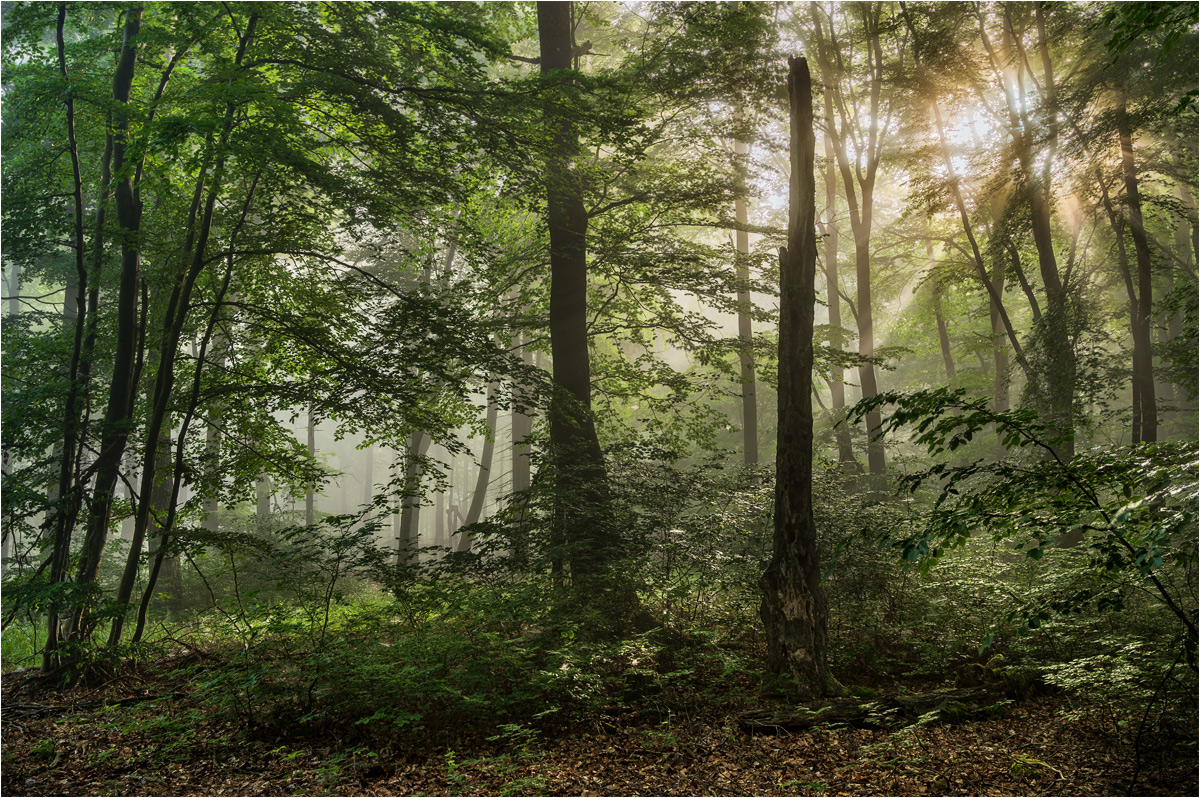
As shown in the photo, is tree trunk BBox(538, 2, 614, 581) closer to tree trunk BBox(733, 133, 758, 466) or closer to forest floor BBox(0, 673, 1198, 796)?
forest floor BBox(0, 673, 1198, 796)

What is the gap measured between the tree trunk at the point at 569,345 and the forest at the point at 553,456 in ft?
0.22

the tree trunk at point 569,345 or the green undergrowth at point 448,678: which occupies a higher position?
the tree trunk at point 569,345

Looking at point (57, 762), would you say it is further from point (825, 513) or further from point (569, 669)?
point (825, 513)

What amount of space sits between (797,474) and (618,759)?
294 cm

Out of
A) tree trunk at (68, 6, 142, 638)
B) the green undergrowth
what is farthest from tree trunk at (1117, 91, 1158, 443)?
tree trunk at (68, 6, 142, 638)

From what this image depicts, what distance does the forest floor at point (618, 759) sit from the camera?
4.17 metres

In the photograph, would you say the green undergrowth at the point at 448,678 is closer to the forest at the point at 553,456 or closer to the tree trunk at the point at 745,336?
the forest at the point at 553,456

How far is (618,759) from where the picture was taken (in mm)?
4820

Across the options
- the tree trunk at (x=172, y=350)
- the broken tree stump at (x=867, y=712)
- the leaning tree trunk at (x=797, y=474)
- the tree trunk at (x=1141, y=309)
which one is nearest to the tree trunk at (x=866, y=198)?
the tree trunk at (x=1141, y=309)

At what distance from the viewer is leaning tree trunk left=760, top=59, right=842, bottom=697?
5.89 m

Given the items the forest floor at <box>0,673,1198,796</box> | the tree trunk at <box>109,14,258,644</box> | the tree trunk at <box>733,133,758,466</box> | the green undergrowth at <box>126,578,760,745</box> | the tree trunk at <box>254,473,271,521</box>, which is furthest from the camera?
the tree trunk at <box>254,473,271,521</box>

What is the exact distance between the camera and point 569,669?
5387 mm

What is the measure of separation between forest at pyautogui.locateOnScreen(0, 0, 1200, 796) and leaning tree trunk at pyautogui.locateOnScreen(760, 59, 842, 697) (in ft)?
0.14

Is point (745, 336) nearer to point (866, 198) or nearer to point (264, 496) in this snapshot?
point (866, 198)
